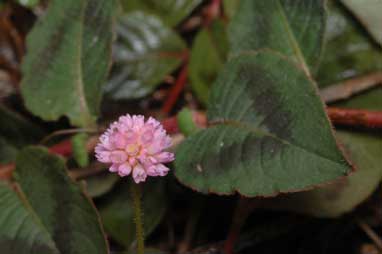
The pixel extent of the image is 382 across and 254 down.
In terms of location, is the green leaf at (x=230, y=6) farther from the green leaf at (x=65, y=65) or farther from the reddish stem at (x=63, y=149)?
the reddish stem at (x=63, y=149)

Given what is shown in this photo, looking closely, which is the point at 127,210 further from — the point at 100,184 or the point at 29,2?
the point at 29,2

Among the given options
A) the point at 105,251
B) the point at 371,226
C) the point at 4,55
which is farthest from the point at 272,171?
the point at 4,55

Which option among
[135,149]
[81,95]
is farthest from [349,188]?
[81,95]

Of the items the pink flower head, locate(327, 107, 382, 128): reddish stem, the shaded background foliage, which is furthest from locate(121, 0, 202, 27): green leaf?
the pink flower head

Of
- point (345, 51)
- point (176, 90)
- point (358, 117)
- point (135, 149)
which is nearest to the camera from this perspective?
point (135, 149)

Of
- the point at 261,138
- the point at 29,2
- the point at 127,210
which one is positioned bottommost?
the point at 127,210

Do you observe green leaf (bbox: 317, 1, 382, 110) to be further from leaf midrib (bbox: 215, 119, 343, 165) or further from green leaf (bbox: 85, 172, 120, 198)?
green leaf (bbox: 85, 172, 120, 198)
